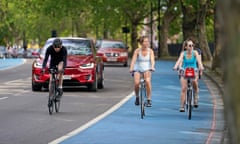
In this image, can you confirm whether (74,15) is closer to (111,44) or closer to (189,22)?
(189,22)

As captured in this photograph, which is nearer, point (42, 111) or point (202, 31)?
point (42, 111)

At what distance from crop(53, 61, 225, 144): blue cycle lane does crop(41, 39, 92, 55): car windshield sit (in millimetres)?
4170

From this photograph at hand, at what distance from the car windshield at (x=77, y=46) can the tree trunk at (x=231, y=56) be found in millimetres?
18261

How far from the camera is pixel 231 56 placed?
A: 136 inches

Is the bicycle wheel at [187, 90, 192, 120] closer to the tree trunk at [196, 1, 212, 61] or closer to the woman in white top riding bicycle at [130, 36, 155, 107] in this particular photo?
the woman in white top riding bicycle at [130, 36, 155, 107]

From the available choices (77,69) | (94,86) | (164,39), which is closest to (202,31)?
(164,39)

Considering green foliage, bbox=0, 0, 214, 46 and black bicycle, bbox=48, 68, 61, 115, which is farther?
green foliage, bbox=0, 0, 214, 46

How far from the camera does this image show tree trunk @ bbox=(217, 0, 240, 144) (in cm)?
344

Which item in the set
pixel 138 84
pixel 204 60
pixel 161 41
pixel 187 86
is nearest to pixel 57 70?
pixel 138 84

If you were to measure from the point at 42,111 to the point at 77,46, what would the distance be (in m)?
6.95

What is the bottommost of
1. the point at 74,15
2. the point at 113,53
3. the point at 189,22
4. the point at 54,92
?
the point at 54,92

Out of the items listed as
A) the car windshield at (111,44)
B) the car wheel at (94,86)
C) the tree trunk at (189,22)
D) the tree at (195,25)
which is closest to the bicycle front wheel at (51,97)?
the car wheel at (94,86)

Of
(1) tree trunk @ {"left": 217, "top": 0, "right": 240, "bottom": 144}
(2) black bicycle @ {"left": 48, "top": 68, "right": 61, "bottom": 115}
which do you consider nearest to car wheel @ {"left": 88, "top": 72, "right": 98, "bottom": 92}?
(2) black bicycle @ {"left": 48, "top": 68, "right": 61, "bottom": 115}

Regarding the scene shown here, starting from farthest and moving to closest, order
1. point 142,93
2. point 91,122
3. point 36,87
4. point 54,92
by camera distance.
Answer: point 36,87 → point 54,92 → point 142,93 → point 91,122
